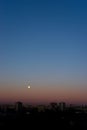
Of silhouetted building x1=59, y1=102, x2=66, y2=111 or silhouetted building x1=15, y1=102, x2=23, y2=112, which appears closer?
silhouetted building x1=15, y1=102, x2=23, y2=112

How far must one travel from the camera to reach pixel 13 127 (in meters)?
54.8

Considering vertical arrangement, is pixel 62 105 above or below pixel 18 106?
above

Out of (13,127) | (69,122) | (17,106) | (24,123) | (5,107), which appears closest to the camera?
(13,127)

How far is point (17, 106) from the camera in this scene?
99.0 m

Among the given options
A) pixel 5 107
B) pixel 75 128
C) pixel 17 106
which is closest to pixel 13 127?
pixel 75 128

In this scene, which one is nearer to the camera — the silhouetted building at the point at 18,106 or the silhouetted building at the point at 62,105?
the silhouetted building at the point at 18,106

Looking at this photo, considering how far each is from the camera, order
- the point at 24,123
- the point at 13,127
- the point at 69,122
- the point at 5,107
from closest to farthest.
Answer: the point at 13,127, the point at 24,123, the point at 69,122, the point at 5,107

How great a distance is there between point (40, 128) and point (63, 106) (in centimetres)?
5653

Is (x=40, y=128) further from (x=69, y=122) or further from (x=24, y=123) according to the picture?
(x=69, y=122)

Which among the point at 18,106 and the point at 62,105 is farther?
the point at 62,105

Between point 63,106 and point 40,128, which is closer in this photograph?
point 40,128

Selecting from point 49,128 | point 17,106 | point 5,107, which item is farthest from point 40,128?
point 5,107

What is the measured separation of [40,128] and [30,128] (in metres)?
1.76

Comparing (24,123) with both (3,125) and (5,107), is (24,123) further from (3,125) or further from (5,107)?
(5,107)
